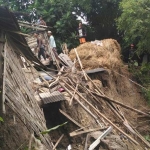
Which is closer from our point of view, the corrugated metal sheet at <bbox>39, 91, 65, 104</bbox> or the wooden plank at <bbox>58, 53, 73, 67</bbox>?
the corrugated metal sheet at <bbox>39, 91, 65, 104</bbox>

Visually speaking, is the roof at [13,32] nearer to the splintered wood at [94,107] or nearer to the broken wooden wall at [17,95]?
the broken wooden wall at [17,95]

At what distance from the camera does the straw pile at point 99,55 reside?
12570 mm

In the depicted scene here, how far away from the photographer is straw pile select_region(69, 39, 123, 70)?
495 inches

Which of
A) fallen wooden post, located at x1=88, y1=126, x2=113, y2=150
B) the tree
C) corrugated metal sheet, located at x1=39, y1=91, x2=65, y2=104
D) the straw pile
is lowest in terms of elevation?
fallen wooden post, located at x1=88, y1=126, x2=113, y2=150

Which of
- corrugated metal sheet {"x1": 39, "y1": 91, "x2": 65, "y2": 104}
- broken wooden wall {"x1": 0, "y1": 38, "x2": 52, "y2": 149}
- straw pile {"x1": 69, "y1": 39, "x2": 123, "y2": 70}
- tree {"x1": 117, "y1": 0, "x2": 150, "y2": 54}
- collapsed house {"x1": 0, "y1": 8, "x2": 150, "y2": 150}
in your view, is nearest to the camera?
broken wooden wall {"x1": 0, "y1": 38, "x2": 52, "y2": 149}

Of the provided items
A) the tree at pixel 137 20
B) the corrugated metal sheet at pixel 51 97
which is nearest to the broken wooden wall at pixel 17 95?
the corrugated metal sheet at pixel 51 97

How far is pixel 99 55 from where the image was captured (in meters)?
13.0

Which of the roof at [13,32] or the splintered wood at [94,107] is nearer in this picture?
the roof at [13,32]

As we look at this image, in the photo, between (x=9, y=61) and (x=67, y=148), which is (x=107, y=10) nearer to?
(x=67, y=148)

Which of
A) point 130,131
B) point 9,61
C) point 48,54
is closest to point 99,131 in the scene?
point 130,131

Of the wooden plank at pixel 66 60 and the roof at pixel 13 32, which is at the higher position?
the roof at pixel 13 32

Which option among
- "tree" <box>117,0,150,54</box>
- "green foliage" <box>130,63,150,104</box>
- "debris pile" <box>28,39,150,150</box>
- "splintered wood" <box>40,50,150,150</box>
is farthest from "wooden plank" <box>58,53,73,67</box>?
"green foliage" <box>130,63,150,104</box>

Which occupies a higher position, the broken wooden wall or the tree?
the tree

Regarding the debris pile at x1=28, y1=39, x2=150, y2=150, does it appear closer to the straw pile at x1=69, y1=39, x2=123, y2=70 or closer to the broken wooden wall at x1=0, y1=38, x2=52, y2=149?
the straw pile at x1=69, y1=39, x2=123, y2=70
